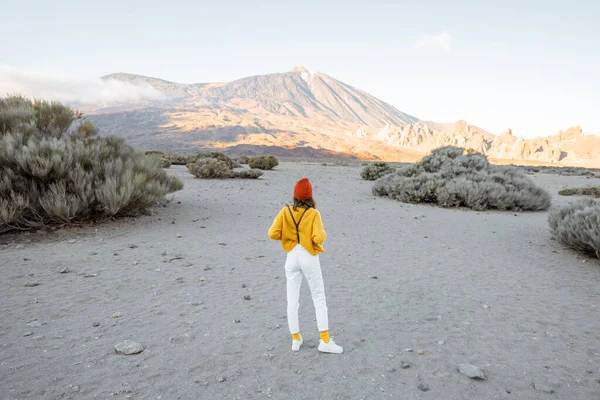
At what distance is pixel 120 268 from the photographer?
5.88 meters

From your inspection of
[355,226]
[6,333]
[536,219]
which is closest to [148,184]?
[355,226]

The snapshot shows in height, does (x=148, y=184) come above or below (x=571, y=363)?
above

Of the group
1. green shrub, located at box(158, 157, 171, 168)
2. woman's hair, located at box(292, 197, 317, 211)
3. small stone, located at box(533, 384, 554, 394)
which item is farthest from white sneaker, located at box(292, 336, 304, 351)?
green shrub, located at box(158, 157, 171, 168)

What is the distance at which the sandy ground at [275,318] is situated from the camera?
3.09 metres

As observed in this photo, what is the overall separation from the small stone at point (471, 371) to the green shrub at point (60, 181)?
7426mm

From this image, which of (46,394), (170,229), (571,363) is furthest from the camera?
(170,229)

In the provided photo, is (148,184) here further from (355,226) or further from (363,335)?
(363,335)

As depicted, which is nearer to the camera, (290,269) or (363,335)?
(290,269)

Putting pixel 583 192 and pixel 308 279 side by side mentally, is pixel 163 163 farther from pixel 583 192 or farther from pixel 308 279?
pixel 583 192

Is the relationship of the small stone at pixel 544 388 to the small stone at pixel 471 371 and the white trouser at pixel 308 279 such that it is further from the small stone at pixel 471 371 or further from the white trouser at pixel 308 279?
the white trouser at pixel 308 279

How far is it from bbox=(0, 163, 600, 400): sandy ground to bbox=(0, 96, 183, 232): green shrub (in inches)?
20.7

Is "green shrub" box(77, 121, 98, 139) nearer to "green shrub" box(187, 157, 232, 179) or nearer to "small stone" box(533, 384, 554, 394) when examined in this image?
"green shrub" box(187, 157, 232, 179)

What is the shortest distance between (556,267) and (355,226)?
435cm

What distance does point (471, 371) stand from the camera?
10.6 feet
